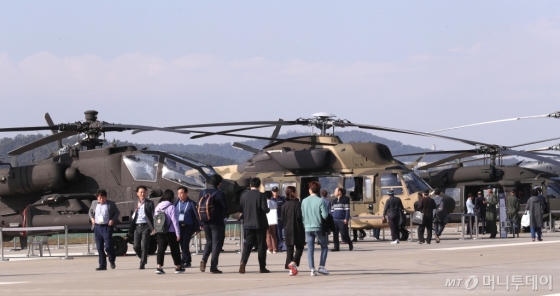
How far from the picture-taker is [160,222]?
15.9 m

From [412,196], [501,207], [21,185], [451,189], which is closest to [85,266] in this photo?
[21,185]

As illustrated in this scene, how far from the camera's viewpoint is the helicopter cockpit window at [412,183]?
2717 centimetres

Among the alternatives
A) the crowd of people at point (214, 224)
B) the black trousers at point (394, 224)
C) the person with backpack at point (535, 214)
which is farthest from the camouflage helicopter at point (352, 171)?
the crowd of people at point (214, 224)

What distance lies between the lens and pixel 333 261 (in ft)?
58.3

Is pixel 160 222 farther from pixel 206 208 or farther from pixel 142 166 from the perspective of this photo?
pixel 142 166

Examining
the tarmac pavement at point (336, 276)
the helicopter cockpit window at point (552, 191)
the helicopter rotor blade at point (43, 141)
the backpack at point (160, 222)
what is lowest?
the tarmac pavement at point (336, 276)

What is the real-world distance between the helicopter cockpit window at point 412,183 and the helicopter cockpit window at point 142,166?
8090 mm

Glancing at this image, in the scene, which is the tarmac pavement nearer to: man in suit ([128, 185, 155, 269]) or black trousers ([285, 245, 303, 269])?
black trousers ([285, 245, 303, 269])

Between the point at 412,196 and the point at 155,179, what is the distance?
8.19m

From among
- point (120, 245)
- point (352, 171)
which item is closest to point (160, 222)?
point (120, 245)

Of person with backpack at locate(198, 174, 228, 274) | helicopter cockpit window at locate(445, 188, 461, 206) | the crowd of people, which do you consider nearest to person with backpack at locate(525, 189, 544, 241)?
the crowd of people

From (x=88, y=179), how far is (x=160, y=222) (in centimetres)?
749

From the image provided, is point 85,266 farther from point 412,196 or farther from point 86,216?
point 412,196

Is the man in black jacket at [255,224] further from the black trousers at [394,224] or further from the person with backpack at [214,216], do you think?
the black trousers at [394,224]
